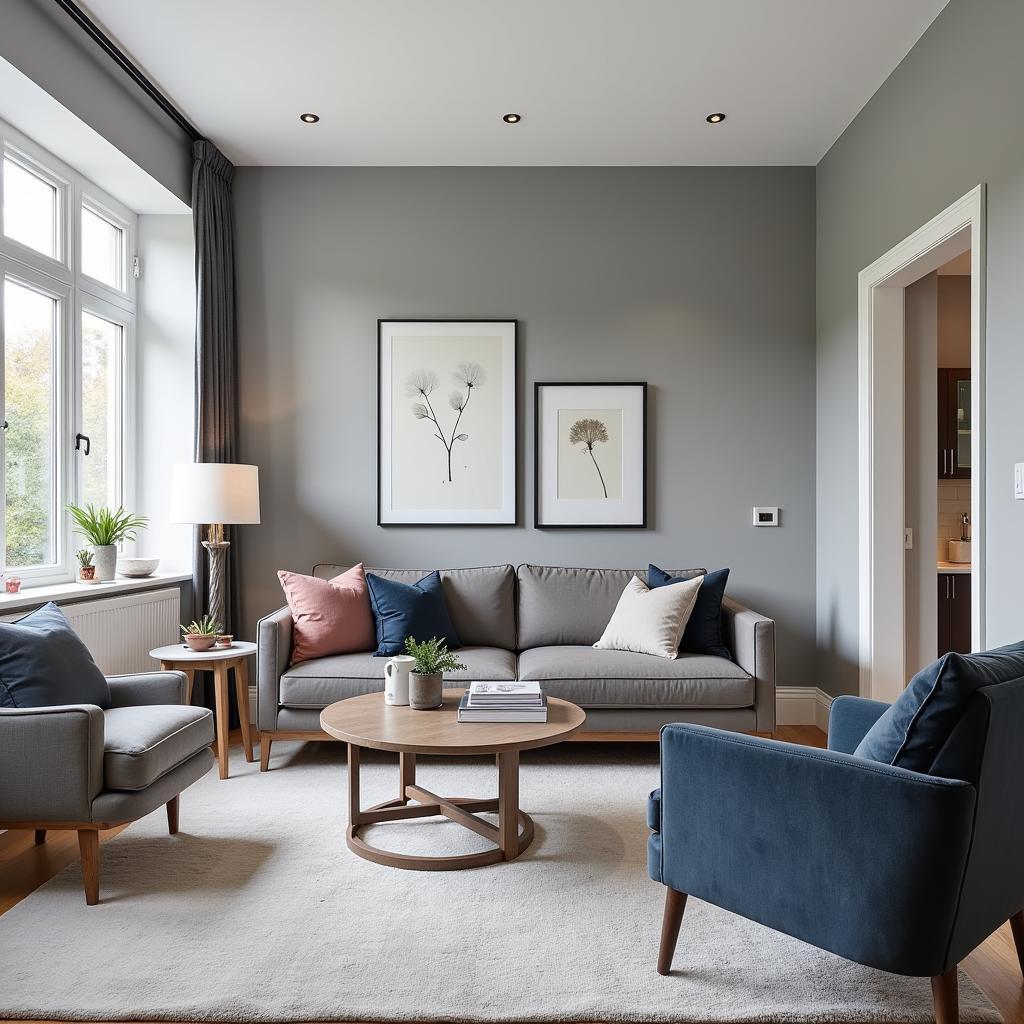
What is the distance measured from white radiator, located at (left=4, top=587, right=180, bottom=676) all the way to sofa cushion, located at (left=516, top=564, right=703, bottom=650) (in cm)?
173

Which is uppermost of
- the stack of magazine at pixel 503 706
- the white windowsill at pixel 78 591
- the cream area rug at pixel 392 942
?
the white windowsill at pixel 78 591

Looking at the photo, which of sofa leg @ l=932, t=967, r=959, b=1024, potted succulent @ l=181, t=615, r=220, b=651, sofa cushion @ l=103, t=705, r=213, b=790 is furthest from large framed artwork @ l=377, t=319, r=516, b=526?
sofa leg @ l=932, t=967, r=959, b=1024

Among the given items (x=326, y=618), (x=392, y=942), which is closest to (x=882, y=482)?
(x=326, y=618)

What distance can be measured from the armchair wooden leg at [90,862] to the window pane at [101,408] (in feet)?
6.65

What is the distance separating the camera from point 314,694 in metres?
3.55

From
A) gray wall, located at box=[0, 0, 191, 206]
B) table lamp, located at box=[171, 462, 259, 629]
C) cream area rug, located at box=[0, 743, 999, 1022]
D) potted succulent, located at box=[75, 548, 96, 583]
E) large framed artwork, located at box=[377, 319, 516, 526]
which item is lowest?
cream area rug, located at box=[0, 743, 999, 1022]

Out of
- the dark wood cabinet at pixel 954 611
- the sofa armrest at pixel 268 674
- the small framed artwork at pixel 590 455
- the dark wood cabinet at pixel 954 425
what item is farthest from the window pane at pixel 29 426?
Answer: the dark wood cabinet at pixel 954 425

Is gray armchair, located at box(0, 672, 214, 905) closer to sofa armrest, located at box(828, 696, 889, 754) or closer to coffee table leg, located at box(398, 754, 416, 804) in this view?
coffee table leg, located at box(398, 754, 416, 804)

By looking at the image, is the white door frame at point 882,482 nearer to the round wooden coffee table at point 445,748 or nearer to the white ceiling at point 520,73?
the white ceiling at point 520,73

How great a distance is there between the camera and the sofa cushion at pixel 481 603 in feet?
13.6

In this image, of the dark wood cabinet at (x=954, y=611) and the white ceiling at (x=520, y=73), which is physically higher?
the white ceiling at (x=520, y=73)

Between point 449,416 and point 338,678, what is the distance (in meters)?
1.58

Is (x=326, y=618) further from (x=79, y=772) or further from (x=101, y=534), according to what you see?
(x=79, y=772)

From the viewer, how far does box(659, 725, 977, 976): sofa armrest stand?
1.56m
